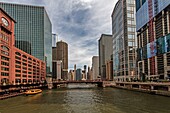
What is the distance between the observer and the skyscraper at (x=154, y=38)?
413ft

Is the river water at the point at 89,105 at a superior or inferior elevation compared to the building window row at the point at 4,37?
inferior

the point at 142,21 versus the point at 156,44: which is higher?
the point at 142,21

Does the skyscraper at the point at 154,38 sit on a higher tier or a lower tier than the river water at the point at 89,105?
higher

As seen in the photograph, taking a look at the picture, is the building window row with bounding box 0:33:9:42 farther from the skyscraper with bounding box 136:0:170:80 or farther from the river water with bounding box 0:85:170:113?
the skyscraper with bounding box 136:0:170:80

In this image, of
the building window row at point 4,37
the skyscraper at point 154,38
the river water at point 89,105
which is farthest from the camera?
the skyscraper at point 154,38

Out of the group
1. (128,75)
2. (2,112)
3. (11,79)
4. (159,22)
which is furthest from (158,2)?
(2,112)

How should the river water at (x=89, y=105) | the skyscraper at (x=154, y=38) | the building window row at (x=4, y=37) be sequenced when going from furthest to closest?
the skyscraper at (x=154, y=38) < the building window row at (x=4, y=37) < the river water at (x=89, y=105)

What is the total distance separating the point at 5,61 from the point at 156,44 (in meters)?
106

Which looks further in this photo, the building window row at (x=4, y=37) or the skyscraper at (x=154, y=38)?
the skyscraper at (x=154, y=38)

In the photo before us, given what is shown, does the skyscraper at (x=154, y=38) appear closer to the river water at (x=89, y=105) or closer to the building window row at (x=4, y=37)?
the river water at (x=89, y=105)

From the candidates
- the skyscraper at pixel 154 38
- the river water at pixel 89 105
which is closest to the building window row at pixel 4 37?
the river water at pixel 89 105

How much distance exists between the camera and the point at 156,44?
13838 centimetres

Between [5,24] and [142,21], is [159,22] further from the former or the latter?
[5,24]

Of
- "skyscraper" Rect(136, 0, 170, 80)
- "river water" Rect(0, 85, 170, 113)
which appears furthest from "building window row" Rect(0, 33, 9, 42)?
"skyscraper" Rect(136, 0, 170, 80)
